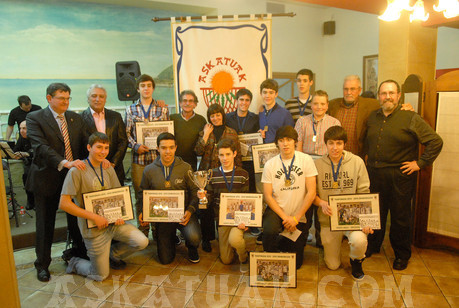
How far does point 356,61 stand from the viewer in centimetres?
922

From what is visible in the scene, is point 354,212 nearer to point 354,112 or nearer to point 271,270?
point 271,270

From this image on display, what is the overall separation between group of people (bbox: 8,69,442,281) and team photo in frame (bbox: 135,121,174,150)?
9cm

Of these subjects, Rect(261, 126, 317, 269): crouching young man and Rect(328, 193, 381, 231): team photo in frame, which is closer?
Rect(328, 193, 381, 231): team photo in frame

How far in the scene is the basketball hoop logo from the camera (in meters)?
4.53

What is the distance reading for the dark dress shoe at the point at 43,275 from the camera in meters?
3.19

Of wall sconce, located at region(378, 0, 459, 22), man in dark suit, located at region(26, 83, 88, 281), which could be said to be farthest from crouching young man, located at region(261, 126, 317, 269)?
wall sconce, located at region(378, 0, 459, 22)

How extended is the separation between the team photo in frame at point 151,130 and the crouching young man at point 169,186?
28cm

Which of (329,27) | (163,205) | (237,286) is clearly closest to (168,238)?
(163,205)

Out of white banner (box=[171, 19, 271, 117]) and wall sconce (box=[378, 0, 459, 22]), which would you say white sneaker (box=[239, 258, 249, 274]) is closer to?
white banner (box=[171, 19, 271, 117])

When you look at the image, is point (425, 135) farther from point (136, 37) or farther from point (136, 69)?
point (136, 37)

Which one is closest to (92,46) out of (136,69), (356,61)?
(136,69)

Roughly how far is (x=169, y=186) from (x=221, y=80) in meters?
1.73

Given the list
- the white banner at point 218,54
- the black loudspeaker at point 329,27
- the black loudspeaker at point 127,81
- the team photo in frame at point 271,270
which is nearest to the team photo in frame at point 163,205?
the team photo in frame at point 271,270

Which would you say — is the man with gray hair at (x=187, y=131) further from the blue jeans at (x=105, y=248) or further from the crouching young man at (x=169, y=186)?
the blue jeans at (x=105, y=248)
